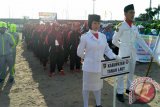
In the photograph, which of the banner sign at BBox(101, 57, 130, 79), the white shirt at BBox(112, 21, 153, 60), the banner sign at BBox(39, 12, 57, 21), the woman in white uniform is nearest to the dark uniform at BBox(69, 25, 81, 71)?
the white shirt at BBox(112, 21, 153, 60)

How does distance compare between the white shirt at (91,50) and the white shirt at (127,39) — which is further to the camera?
the white shirt at (127,39)

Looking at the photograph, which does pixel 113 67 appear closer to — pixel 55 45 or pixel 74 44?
pixel 55 45

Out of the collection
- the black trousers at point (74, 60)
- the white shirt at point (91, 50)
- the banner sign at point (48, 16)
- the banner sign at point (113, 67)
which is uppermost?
the banner sign at point (48, 16)

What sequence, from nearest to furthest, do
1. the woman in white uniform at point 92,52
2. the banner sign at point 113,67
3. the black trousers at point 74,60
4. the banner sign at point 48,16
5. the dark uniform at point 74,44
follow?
1. the banner sign at point 113,67
2. the woman in white uniform at point 92,52
3. the dark uniform at point 74,44
4. the black trousers at point 74,60
5. the banner sign at point 48,16

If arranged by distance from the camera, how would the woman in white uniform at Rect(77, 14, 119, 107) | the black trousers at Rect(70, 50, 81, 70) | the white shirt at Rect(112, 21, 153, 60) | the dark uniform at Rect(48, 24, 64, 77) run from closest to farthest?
the woman in white uniform at Rect(77, 14, 119, 107) < the white shirt at Rect(112, 21, 153, 60) < the dark uniform at Rect(48, 24, 64, 77) < the black trousers at Rect(70, 50, 81, 70)

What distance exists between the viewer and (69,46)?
12.1 meters

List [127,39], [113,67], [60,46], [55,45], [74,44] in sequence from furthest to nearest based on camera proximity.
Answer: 1. [74,44]
2. [60,46]
3. [55,45]
4. [127,39]
5. [113,67]

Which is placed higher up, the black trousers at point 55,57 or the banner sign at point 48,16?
the banner sign at point 48,16

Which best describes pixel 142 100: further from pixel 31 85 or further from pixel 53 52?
pixel 53 52

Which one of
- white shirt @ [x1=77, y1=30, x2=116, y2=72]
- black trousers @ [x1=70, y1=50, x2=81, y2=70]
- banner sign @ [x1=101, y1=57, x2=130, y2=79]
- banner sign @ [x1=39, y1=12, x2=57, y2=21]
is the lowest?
black trousers @ [x1=70, y1=50, x2=81, y2=70]

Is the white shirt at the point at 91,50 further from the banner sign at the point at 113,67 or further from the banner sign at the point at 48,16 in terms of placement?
the banner sign at the point at 48,16

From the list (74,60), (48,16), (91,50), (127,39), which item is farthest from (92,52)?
(48,16)

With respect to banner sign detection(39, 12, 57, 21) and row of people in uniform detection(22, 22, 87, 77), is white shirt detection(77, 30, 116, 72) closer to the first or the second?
row of people in uniform detection(22, 22, 87, 77)

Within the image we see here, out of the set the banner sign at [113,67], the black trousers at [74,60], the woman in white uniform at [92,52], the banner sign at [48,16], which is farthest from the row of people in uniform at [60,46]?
the banner sign at [48,16]
